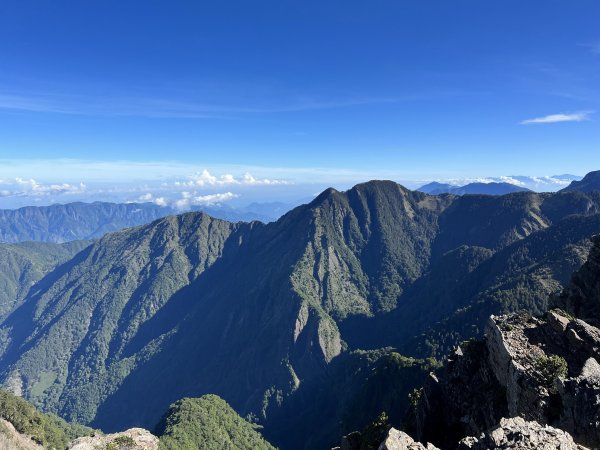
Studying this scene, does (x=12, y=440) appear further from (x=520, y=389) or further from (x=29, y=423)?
(x=520, y=389)

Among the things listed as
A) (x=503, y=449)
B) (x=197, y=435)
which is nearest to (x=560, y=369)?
(x=503, y=449)

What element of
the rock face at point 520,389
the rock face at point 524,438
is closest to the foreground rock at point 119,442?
the rock face at point 520,389

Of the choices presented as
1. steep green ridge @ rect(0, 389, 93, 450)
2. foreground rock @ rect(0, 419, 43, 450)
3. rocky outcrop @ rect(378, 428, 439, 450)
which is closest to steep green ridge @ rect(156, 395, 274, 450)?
steep green ridge @ rect(0, 389, 93, 450)

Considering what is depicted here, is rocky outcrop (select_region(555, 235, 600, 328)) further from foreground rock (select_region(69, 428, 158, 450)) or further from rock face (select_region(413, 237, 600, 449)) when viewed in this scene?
foreground rock (select_region(69, 428, 158, 450))

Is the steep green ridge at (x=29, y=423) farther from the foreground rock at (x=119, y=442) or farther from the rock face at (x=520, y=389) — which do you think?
the rock face at (x=520, y=389)

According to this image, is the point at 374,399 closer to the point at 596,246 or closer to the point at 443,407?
the point at 596,246

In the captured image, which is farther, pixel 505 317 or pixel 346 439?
pixel 346 439
